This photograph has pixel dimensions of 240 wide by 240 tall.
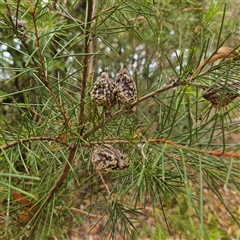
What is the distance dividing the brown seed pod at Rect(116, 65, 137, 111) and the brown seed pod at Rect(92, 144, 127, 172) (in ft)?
0.25

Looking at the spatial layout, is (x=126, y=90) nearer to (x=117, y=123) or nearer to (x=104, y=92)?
(x=104, y=92)

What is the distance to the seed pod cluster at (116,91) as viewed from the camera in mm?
420

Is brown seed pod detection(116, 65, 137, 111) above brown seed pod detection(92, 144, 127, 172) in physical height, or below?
above

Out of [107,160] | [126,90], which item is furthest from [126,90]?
[107,160]

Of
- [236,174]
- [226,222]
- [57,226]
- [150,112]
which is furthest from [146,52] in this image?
[236,174]

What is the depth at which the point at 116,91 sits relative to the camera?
1.41 ft

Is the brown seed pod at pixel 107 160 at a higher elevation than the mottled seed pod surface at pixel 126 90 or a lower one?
lower

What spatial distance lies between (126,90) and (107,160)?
0.34 feet

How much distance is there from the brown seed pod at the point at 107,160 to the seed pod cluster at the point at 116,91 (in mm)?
67

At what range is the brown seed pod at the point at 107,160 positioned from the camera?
43cm

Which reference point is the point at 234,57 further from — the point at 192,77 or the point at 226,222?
the point at 226,222

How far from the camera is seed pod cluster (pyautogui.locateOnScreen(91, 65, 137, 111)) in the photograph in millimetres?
420

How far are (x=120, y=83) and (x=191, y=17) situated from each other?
2.77 feet

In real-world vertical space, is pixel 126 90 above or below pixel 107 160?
above
